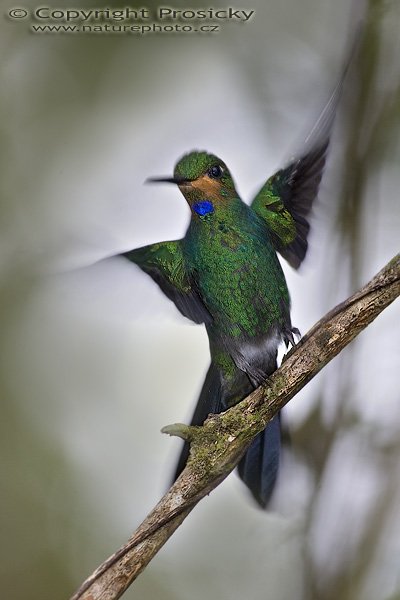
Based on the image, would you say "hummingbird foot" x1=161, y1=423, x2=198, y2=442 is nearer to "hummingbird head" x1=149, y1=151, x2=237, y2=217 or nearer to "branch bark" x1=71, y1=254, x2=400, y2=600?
"branch bark" x1=71, y1=254, x2=400, y2=600

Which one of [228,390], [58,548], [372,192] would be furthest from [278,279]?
[58,548]

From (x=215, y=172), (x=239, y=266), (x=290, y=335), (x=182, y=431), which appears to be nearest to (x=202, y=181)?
(x=215, y=172)

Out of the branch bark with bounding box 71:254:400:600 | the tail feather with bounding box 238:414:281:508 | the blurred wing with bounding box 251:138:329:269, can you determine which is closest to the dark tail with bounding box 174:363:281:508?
the tail feather with bounding box 238:414:281:508

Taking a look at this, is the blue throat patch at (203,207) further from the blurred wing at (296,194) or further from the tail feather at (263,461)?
the tail feather at (263,461)

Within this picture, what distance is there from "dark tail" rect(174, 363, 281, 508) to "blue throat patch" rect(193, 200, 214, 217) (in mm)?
294

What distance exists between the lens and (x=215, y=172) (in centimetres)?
128

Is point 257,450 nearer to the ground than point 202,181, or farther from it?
nearer to the ground

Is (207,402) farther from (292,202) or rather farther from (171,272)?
(292,202)

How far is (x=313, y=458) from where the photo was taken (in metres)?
1.73

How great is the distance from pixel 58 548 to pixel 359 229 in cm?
165

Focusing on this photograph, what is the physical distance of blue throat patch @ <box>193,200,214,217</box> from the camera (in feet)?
4.24

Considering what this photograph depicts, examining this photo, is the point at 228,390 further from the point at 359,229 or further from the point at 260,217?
the point at 359,229

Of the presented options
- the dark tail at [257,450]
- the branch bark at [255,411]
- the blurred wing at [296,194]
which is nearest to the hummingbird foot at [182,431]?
the branch bark at [255,411]

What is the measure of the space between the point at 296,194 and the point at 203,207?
176 millimetres
